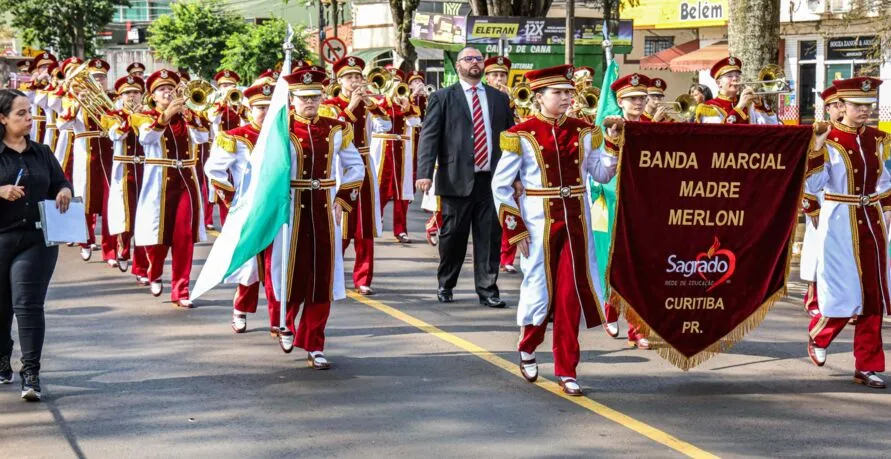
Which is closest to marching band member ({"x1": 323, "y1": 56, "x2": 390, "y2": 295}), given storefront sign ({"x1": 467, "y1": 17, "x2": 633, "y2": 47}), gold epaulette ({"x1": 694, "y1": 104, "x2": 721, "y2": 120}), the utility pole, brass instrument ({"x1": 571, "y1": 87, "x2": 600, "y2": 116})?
brass instrument ({"x1": 571, "y1": 87, "x2": 600, "y2": 116})

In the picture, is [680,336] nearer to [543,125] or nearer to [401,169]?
[543,125]

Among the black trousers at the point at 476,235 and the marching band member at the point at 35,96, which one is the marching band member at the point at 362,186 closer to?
the black trousers at the point at 476,235

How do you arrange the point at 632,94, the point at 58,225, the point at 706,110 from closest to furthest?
the point at 58,225 < the point at 632,94 < the point at 706,110

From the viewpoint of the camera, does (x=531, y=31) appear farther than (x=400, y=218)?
Yes

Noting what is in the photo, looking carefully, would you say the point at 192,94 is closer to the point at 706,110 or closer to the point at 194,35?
the point at 706,110

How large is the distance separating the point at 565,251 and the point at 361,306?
381 cm

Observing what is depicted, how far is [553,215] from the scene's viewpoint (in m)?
8.55

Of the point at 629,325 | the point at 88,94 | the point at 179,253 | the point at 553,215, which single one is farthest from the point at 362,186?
the point at 553,215

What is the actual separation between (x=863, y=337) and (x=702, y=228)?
1.24 metres

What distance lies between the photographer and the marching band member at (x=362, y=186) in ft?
42.0

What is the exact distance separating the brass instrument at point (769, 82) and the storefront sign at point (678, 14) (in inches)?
1022

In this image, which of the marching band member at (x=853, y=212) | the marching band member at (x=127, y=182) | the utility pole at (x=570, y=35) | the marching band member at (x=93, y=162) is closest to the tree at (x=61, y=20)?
the utility pole at (x=570, y=35)

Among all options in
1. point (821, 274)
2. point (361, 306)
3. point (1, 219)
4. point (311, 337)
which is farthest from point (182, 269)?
point (821, 274)

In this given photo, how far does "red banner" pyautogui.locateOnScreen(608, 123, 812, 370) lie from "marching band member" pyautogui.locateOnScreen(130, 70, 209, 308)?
190 inches
